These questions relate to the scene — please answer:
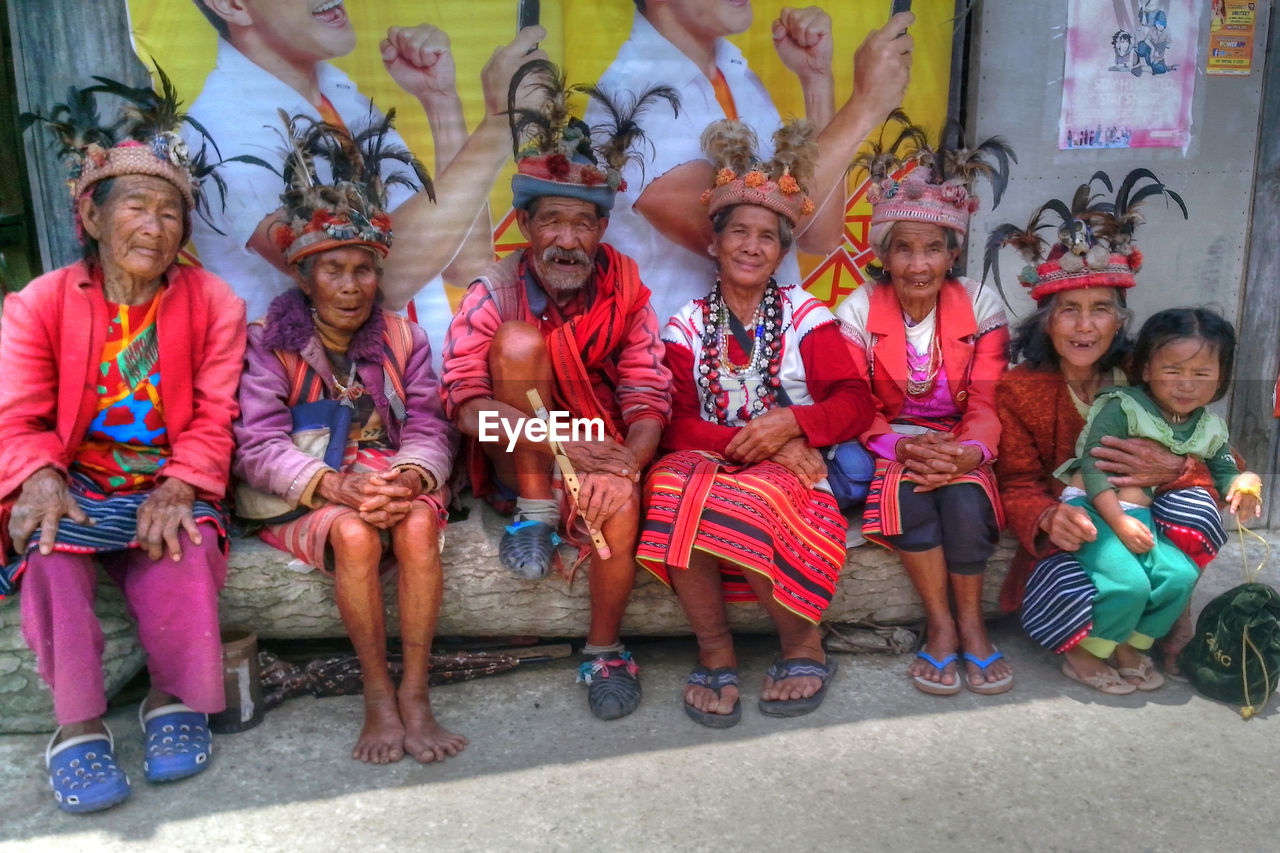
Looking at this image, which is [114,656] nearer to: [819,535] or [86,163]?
[86,163]

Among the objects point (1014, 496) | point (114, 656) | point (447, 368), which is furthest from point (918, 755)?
point (114, 656)

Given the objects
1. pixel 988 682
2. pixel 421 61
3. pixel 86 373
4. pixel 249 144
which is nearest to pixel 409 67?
pixel 421 61

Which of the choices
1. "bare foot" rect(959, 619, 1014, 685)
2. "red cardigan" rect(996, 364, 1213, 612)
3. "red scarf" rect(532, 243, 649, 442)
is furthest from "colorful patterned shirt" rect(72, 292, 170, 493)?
"red cardigan" rect(996, 364, 1213, 612)

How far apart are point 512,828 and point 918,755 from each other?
1.20 metres

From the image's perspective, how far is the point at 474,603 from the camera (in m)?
3.38

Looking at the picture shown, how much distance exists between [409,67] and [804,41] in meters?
1.65

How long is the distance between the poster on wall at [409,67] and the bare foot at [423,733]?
1715mm

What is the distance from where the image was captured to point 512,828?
2.57 m

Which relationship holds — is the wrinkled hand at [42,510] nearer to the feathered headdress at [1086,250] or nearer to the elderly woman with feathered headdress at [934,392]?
the elderly woman with feathered headdress at [934,392]

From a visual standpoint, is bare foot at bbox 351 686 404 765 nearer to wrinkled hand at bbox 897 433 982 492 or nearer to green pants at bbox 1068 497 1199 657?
wrinkled hand at bbox 897 433 982 492

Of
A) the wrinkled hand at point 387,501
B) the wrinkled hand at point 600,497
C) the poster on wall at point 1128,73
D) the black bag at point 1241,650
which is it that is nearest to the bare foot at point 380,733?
the wrinkled hand at point 387,501

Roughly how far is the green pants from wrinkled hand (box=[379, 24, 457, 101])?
2.98 m

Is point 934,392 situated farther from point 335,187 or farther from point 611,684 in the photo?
point 335,187

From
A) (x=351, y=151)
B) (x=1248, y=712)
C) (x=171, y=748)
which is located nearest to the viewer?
(x=171, y=748)
